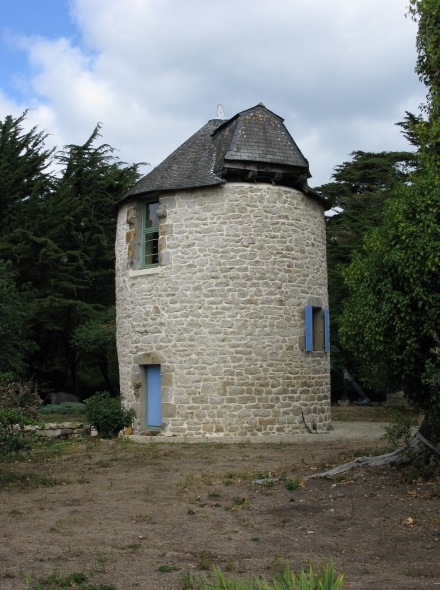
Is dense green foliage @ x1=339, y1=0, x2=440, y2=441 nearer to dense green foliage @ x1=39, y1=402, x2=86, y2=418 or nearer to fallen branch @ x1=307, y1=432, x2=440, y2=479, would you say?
fallen branch @ x1=307, y1=432, x2=440, y2=479

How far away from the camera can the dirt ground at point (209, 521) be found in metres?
5.36

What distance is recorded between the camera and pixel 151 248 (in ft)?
51.3

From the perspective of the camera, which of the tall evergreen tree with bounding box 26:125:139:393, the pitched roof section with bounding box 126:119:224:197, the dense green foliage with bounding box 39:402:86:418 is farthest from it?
the tall evergreen tree with bounding box 26:125:139:393

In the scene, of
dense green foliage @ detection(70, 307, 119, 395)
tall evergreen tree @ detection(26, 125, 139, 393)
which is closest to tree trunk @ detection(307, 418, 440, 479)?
dense green foliage @ detection(70, 307, 119, 395)

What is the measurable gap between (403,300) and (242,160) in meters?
7.43

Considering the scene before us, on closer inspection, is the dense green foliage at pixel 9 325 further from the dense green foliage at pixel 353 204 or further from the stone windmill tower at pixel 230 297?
the dense green foliage at pixel 353 204

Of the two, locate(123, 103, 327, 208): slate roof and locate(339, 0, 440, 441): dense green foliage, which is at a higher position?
locate(123, 103, 327, 208): slate roof

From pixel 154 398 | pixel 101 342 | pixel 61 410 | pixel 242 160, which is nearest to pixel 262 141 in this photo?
pixel 242 160

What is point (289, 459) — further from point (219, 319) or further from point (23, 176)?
point (23, 176)

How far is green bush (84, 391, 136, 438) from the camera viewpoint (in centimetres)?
1465

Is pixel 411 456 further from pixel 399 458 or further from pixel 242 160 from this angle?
pixel 242 160

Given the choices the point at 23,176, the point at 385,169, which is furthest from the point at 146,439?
the point at 385,169

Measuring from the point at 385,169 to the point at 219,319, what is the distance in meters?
19.7

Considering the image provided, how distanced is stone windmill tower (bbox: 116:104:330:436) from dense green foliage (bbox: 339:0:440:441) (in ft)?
18.1
